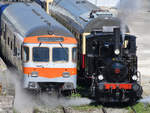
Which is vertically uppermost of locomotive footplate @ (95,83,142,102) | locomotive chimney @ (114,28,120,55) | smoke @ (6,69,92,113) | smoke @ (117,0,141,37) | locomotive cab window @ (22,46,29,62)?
smoke @ (117,0,141,37)

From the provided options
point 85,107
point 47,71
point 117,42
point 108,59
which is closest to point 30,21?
point 47,71

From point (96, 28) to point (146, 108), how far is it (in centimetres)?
390

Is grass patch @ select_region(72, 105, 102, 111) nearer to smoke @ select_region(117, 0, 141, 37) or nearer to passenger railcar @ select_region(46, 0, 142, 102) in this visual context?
passenger railcar @ select_region(46, 0, 142, 102)

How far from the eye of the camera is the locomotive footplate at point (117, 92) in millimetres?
18438

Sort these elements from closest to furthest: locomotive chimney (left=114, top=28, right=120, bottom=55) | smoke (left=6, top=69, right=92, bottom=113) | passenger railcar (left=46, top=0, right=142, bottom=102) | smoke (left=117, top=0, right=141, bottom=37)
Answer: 1. locomotive chimney (left=114, top=28, right=120, bottom=55)
2. passenger railcar (left=46, top=0, right=142, bottom=102)
3. smoke (left=6, top=69, right=92, bottom=113)
4. smoke (left=117, top=0, right=141, bottom=37)

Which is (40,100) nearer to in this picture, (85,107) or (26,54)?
(85,107)

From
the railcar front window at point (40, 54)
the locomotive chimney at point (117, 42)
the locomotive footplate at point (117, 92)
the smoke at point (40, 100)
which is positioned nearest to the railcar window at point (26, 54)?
the railcar front window at point (40, 54)

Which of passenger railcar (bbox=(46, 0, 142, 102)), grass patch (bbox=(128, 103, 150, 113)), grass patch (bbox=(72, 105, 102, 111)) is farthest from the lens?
grass patch (bbox=(72, 105, 102, 111))

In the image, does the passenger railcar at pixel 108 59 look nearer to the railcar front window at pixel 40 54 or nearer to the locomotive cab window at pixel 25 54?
the railcar front window at pixel 40 54

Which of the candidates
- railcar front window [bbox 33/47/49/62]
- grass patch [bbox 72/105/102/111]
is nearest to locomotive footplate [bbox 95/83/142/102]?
grass patch [bbox 72/105/102/111]

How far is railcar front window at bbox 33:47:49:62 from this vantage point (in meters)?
18.7

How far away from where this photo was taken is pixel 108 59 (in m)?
18.6

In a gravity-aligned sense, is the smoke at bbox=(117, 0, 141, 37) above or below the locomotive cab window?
above

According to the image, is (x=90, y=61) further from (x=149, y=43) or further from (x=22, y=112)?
(x=149, y=43)
